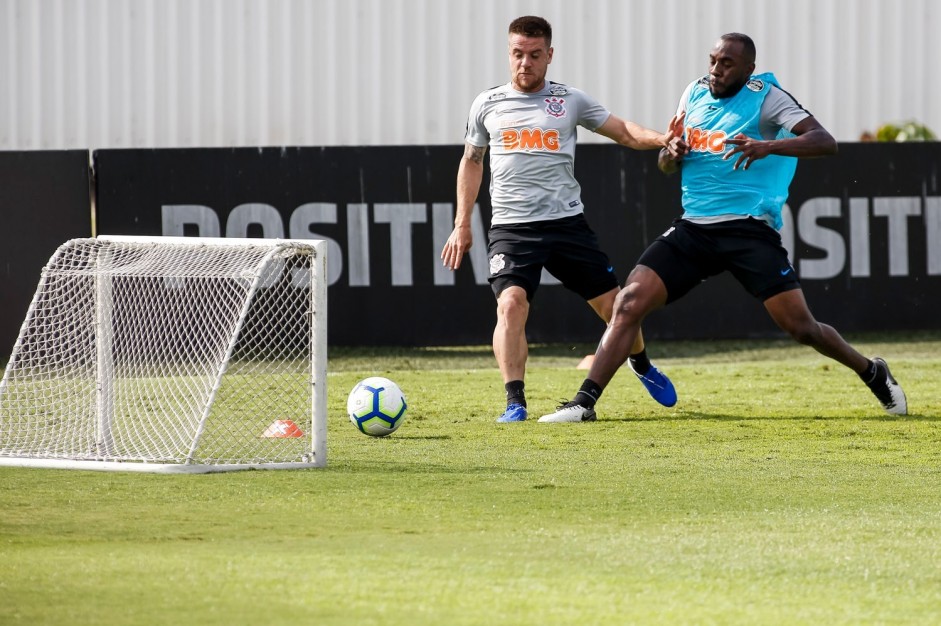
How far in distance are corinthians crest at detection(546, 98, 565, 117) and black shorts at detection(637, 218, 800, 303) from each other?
0.85 metres

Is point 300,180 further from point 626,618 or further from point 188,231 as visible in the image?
point 626,618

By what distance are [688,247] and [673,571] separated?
3801mm

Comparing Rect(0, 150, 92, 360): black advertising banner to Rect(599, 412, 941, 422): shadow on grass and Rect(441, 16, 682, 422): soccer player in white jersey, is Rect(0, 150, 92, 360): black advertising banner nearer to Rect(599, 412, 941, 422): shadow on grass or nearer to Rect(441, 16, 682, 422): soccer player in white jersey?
Rect(441, 16, 682, 422): soccer player in white jersey

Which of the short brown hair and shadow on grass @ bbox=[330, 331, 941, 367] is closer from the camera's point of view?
the short brown hair

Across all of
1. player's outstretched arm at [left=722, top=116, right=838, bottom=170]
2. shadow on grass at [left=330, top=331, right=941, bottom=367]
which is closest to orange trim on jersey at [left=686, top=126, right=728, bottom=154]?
player's outstretched arm at [left=722, top=116, right=838, bottom=170]

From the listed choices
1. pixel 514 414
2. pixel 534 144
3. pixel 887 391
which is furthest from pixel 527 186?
pixel 887 391

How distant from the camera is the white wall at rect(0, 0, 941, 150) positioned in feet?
53.2

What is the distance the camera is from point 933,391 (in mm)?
9047

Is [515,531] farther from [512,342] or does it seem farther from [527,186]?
[527,186]

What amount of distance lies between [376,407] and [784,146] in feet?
7.39

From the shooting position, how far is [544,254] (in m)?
7.61

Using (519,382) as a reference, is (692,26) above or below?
above

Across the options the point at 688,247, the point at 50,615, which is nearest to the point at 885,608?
the point at 50,615

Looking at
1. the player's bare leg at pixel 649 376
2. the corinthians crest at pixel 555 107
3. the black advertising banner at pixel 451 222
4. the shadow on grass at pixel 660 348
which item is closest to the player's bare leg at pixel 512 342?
the player's bare leg at pixel 649 376
